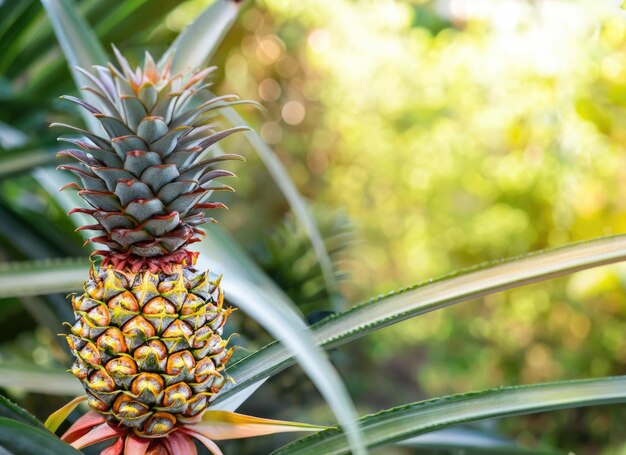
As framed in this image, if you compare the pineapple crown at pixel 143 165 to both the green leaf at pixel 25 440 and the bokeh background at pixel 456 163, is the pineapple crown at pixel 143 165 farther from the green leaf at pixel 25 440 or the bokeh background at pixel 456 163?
the bokeh background at pixel 456 163

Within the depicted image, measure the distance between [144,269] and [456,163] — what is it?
6.39 ft

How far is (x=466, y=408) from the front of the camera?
0.47 meters

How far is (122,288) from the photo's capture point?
48 cm

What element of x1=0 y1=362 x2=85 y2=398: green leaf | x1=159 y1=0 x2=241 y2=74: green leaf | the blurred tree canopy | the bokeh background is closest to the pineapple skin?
x1=0 y1=362 x2=85 y2=398: green leaf

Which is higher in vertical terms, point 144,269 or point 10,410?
point 144,269

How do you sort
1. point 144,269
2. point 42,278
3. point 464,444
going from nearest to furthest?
point 144,269 < point 42,278 < point 464,444

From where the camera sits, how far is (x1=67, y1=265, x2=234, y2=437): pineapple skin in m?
0.47

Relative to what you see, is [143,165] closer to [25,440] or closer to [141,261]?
[141,261]

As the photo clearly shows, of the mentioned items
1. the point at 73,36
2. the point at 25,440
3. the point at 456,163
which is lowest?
the point at 25,440

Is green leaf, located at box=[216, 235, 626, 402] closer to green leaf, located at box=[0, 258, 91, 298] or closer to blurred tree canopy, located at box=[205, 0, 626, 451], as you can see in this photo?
green leaf, located at box=[0, 258, 91, 298]

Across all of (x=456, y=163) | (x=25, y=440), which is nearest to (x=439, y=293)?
(x=25, y=440)

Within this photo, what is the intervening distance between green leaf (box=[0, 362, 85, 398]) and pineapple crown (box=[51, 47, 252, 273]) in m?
0.17

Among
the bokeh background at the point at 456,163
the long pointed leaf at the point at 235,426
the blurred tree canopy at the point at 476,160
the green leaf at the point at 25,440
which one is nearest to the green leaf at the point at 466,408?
the long pointed leaf at the point at 235,426

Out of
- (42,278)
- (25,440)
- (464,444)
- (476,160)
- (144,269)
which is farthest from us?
(476,160)
